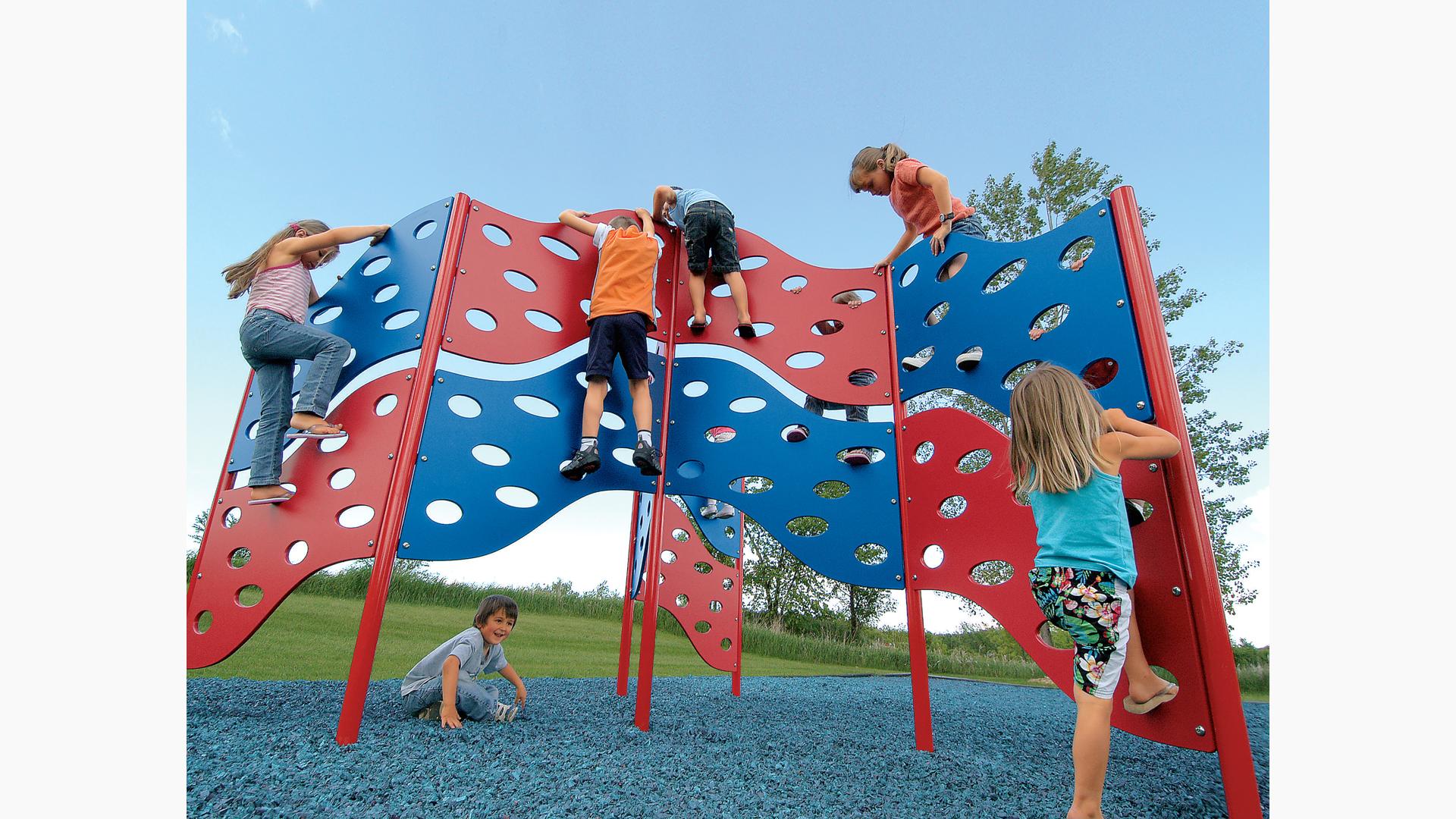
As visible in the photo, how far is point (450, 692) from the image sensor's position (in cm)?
287

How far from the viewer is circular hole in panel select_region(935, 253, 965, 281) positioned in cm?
340

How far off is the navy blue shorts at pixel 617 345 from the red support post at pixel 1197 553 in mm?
2276

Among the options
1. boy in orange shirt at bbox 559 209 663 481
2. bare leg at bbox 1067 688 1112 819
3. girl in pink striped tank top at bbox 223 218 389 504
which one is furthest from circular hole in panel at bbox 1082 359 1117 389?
girl in pink striped tank top at bbox 223 218 389 504

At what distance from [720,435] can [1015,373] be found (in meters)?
1.57

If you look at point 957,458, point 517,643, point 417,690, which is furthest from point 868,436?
point 517,643

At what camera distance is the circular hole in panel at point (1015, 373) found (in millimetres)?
2910

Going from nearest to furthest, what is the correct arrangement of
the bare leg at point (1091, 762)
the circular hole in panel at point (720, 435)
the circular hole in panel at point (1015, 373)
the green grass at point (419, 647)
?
1. the bare leg at point (1091, 762)
2. the circular hole in panel at point (1015, 373)
3. the circular hole in panel at point (720, 435)
4. the green grass at point (419, 647)

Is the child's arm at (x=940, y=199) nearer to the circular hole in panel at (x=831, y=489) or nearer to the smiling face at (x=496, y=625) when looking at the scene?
the circular hole in panel at (x=831, y=489)

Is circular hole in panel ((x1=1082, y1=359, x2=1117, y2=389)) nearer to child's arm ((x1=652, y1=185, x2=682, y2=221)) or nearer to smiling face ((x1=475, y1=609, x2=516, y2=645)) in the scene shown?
child's arm ((x1=652, y1=185, x2=682, y2=221))

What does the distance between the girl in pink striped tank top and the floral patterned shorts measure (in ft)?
10.2

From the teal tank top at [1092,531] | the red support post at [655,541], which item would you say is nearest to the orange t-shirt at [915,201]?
the red support post at [655,541]

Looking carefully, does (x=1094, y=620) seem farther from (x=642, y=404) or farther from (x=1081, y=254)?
(x=642, y=404)

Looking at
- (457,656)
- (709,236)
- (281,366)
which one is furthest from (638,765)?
(709,236)

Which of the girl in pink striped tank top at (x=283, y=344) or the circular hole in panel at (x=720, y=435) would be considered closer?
the girl in pink striped tank top at (x=283, y=344)
